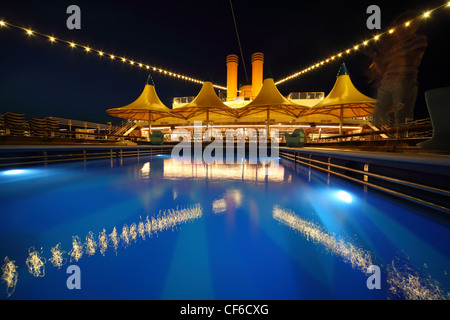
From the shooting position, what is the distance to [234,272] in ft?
2.75

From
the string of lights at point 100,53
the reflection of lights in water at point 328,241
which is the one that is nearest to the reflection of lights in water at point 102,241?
the reflection of lights in water at point 328,241

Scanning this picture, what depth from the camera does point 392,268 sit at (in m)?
0.88

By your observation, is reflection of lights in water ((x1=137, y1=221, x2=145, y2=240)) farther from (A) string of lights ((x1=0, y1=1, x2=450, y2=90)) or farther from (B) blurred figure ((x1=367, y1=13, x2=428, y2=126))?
(B) blurred figure ((x1=367, y1=13, x2=428, y2=126))

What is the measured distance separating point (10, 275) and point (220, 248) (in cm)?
96

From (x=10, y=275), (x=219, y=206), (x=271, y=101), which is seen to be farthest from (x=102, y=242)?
(x=271, y=101)

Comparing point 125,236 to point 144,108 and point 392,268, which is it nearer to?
point 392,268

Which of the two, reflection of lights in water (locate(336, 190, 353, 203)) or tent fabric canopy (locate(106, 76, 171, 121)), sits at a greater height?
tent fabric canopy (locate(106, 76, 171, 121))

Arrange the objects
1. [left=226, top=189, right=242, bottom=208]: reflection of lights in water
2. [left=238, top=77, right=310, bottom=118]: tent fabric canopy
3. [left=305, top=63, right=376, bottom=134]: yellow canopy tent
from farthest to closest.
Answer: [left=238, top=77, right=310, bottom=118]: tent fabric canopy < [left=305, top=63, right=376, bottom=134]: yellow canopy tent < [left=226, top=189, right=242, bottom=208]: reflection of lights in water

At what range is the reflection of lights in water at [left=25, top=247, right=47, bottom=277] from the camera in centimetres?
82

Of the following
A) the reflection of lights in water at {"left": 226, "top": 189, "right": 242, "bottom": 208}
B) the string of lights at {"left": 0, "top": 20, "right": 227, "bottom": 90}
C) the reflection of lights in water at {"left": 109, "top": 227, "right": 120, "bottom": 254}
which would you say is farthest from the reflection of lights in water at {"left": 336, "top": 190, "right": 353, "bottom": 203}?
the string of lights at {"left": 0, "top": 20, "right": 227, "bottom": 90}

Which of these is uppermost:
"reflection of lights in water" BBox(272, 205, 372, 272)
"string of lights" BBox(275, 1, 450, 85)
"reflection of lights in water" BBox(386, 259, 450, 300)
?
A: "string of lights" BBox(275, 1, 450, 85)

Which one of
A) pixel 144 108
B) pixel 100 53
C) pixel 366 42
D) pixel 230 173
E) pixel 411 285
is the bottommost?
pixel 411 285

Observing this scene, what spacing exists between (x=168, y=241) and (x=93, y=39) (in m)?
10.1
